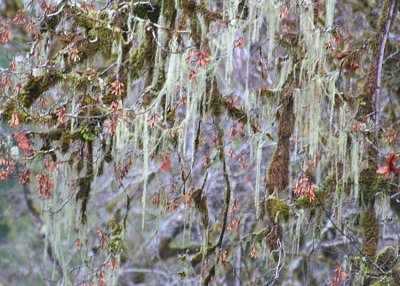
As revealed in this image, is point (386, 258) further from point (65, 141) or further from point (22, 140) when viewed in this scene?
→ point (22, 140)

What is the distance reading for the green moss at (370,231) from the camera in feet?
14.8

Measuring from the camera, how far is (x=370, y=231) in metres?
4.53

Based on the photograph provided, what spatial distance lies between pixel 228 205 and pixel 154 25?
1.17 metres

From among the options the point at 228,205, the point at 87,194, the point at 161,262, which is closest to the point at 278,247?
Result: the point at 228,205

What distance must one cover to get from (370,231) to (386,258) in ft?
0.65

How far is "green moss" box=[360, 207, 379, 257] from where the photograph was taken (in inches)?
178

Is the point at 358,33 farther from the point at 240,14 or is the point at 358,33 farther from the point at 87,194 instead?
the point at 87,194

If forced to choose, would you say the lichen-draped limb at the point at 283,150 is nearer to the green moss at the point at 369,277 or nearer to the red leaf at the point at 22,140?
the green moss at the point at 369,277

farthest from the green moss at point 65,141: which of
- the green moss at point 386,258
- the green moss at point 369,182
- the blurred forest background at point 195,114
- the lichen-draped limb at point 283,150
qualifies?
the green moss at point 386,258

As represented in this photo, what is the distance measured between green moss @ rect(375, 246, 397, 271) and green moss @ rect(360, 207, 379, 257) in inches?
2.5

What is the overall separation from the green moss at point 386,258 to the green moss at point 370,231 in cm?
6

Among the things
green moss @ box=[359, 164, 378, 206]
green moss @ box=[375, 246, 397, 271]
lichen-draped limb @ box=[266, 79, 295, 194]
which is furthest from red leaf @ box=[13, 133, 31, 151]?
green moss @ box=[375, 246, 397, 271]

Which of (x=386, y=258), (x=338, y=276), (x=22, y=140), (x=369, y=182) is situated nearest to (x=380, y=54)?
(x=369, y=182)

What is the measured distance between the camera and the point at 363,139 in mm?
4418
